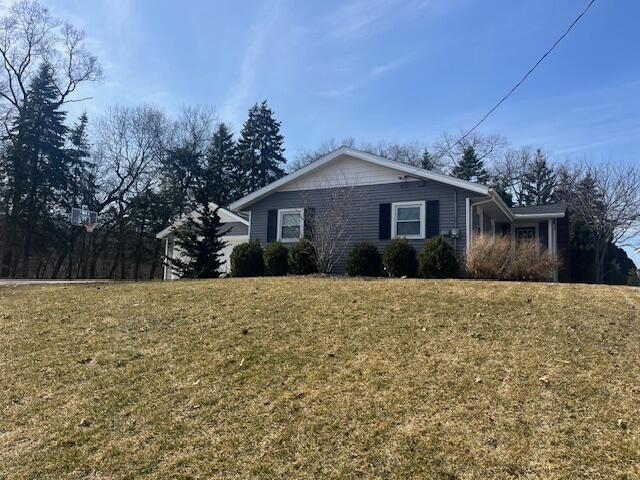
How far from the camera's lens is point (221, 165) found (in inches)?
1502

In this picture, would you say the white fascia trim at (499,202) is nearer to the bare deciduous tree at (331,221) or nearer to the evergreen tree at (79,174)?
the bare deciduous tree at (331,221)

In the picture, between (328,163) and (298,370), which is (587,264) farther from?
(298,370)

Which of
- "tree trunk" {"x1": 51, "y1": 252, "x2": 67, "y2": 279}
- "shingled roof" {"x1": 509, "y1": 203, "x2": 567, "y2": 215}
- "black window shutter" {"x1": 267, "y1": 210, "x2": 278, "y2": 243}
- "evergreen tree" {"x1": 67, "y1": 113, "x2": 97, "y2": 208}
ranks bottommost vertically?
"tree trunk" {"x1": 51, "y1": 252, "x2": 67, "y2": 279}

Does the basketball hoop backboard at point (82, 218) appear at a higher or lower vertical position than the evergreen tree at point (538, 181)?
lower

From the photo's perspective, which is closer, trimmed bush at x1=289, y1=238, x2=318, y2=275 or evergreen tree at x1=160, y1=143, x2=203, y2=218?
trimmed bush at x1=289, y1=238, x2=318, y2=275

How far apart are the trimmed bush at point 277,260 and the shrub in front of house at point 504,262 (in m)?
5.37

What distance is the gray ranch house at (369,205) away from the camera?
1405 cm

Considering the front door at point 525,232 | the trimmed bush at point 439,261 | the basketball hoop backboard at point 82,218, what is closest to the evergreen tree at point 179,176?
the basketball hoop backboard at point 82,218

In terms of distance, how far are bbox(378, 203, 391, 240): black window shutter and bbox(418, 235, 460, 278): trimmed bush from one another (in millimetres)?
2323

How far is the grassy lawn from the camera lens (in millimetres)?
3688

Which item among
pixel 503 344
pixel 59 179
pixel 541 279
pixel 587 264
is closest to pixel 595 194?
pixel 587 264

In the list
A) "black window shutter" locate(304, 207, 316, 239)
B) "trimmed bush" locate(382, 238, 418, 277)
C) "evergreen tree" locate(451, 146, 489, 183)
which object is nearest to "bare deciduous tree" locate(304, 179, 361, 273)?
"black window shutter" locate(304, 207, 316, 239)

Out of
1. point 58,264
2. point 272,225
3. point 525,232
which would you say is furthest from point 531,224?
point 58,264

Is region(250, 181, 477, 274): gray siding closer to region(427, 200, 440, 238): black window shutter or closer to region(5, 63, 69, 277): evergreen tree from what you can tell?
region(427, 200, 440, 238): black window shutter
